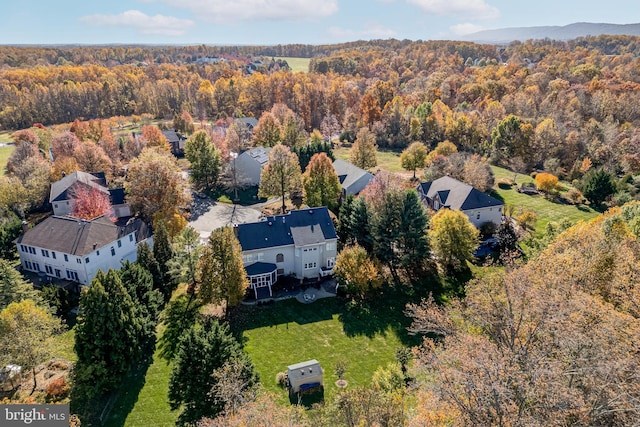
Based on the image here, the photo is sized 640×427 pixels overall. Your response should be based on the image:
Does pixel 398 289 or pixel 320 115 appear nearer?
pixel 398 289

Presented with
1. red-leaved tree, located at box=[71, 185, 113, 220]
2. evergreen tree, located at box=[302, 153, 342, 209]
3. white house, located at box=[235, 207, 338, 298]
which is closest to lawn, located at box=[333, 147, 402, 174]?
evergreen tree, located at box=[302, 153, 342, 209]

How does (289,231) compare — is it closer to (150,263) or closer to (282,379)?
(150,263)

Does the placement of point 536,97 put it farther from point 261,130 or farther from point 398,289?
point 398,289

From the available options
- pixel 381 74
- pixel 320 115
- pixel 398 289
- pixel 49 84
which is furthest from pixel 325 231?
pixel 381 74

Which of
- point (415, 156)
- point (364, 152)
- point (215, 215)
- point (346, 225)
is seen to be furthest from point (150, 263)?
point (415, 156)

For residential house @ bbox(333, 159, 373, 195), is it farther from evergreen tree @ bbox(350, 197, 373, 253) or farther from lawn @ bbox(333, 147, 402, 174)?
lawn @ bbox(333, 147, 402, 174)

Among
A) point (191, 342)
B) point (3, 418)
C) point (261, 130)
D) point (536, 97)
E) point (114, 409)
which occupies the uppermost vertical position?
point (536, 97)

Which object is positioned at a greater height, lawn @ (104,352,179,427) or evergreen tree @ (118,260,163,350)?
evergreen tree @ (118,260,163,350)
